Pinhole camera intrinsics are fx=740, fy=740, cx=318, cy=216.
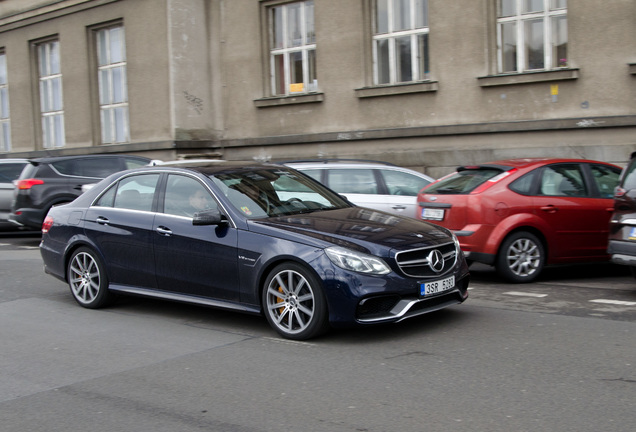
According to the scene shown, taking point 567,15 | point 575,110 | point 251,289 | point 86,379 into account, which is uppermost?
point 567,15

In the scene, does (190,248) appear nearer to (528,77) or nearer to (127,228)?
(127,228)

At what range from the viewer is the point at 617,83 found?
14094 millimetres

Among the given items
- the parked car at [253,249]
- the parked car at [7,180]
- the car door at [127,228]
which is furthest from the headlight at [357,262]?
the parked car at [7,180]

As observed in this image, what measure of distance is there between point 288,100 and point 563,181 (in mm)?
10515

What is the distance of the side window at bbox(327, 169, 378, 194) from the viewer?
37.8 ft

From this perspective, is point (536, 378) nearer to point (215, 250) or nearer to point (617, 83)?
point (215, 250)

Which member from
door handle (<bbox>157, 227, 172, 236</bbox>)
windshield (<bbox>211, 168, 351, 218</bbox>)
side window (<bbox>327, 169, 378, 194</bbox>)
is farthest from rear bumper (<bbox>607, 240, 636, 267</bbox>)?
door handle (<bbox>157, 227, 172, 236</bbox>)

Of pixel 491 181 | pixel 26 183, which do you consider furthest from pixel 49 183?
pixel 491 181

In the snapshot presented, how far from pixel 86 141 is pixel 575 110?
15.5m

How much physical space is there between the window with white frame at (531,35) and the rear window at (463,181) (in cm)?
627

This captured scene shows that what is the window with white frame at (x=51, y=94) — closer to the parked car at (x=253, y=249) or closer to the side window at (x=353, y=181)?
the side window at (x=353, y=181)

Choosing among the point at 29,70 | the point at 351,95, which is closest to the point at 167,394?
the point at 351,95

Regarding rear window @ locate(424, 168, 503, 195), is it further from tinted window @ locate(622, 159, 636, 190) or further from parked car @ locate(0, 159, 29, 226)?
parked car @ locate(0, 159, 29, 226)

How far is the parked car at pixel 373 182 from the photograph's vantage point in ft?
36.9
